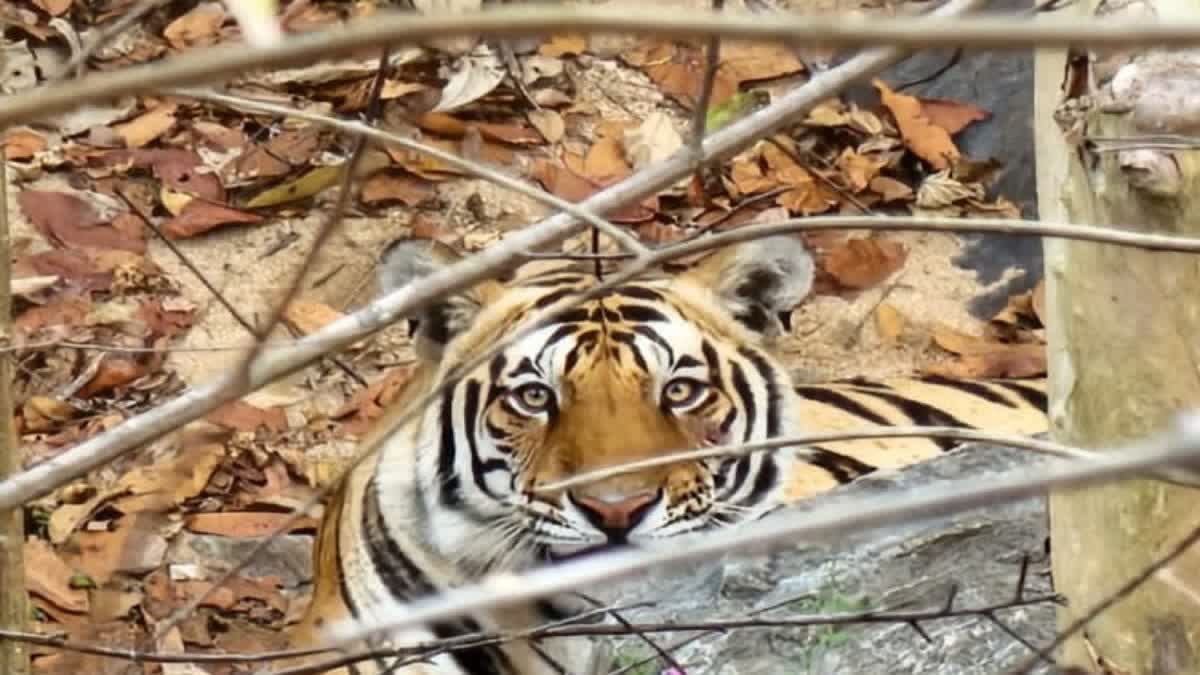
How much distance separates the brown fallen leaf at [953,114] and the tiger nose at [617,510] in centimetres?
213

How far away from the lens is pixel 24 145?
422 cm

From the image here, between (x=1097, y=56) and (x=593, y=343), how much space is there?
1429mm

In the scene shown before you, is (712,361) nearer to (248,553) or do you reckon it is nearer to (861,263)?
(248,553)

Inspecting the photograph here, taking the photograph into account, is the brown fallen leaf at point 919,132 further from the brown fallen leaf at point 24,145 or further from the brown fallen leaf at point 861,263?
the brown fallen leaf at point 24,145

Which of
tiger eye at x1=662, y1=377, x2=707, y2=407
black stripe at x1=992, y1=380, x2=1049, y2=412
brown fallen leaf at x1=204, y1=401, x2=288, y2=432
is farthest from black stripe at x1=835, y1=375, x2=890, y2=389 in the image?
brown fallen leaf at x1=204, y1=401, x2=288, y2=432

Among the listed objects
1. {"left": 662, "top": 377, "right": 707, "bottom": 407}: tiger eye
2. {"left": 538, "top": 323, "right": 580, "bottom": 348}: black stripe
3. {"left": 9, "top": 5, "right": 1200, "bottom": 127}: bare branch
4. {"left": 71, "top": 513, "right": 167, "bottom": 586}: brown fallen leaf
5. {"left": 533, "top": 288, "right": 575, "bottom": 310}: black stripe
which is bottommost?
{"left": 71, "top": 513, "right": 167, "bottom": 586}: brown fallen leaf

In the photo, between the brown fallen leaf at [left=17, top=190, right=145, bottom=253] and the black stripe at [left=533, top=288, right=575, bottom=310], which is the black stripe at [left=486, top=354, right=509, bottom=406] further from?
the brown fallen leaf at [left=17, top=190, right=145, bottom=253]

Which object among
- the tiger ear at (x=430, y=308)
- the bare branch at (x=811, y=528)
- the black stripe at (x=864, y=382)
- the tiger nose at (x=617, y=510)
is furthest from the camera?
the black stripe at (x=864, y=382)

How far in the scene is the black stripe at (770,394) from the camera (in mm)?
2807

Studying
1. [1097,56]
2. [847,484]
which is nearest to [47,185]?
[847,484]

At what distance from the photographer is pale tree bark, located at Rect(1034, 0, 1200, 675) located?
126 cm

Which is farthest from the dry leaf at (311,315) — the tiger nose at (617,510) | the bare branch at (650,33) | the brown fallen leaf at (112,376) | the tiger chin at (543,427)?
the bare branch at (650,33)

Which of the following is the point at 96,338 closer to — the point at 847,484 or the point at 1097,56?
the point at 847,484

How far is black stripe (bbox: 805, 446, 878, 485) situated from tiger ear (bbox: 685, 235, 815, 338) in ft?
0.63
